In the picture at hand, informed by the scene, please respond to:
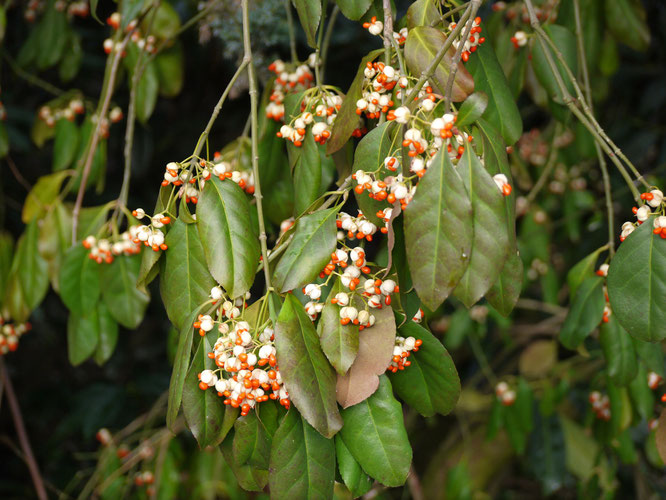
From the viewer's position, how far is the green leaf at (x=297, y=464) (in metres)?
0.78

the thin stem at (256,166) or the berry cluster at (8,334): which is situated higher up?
the thin stem at (256,166)

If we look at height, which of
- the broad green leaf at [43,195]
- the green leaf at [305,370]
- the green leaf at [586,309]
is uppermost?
the green leaf at [305,370]

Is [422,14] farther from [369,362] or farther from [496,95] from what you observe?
[369,362]

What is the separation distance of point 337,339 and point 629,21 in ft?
4.14

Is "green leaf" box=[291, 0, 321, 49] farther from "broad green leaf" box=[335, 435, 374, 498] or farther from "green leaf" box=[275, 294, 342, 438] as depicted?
"broad green leaf" box=[335, 435, 374, 498]

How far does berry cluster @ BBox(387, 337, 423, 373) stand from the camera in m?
0.85

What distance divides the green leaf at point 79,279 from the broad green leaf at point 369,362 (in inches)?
29.1

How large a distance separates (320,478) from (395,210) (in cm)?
34

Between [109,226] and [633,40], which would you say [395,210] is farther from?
[633,40]

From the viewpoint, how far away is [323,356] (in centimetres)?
78

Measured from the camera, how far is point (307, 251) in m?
0.81

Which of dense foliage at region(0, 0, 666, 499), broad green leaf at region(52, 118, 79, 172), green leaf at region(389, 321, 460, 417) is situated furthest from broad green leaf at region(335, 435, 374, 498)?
broad green leaf at region(52, 118, 79, 172)

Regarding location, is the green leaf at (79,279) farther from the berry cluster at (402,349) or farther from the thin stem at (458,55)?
the thin stem at (458,55)

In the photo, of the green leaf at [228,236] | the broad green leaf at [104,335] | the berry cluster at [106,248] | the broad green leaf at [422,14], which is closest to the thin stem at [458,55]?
the broad green leaf at [422,14]
